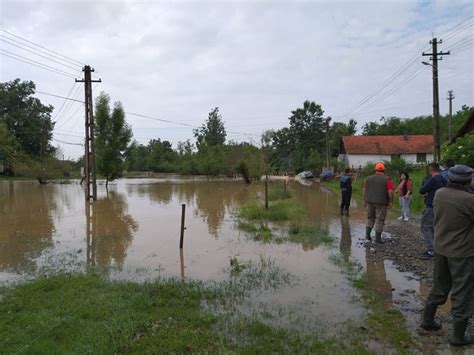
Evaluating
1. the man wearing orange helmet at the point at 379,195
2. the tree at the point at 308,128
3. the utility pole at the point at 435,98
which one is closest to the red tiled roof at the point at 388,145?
the tree at the point at 308,128

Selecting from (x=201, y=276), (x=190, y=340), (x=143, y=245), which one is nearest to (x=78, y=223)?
(x=143, y=245)

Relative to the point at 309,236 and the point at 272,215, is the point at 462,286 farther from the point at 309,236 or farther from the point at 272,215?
the point at 272,215

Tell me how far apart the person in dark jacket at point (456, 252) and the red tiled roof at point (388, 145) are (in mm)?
50895

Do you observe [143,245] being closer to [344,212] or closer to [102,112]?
[344,212]

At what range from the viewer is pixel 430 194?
7.54 metres

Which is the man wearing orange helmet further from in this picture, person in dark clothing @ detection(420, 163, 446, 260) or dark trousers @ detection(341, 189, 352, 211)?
dark trousers @ detection(341, 189, 352, 211)

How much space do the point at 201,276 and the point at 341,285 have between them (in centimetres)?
244

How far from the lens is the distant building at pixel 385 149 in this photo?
5269cm

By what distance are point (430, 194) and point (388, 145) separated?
4957 cm

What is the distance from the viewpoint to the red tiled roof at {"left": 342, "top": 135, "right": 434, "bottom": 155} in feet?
173

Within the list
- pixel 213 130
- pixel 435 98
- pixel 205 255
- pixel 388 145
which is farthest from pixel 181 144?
pixel 205 255

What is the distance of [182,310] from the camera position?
528cm

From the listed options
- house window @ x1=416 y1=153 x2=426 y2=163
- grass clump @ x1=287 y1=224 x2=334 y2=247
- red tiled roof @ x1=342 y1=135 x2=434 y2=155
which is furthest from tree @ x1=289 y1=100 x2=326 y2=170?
grass clump @ x1=287 y1=224 x2=334 y2=247

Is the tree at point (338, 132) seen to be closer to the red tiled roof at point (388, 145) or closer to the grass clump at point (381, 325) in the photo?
the red tiled roof at point (388, 145)
